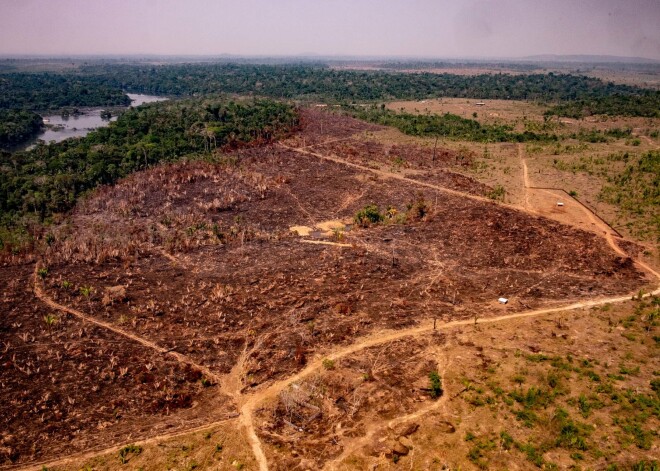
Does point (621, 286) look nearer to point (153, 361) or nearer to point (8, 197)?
point (153, 361)

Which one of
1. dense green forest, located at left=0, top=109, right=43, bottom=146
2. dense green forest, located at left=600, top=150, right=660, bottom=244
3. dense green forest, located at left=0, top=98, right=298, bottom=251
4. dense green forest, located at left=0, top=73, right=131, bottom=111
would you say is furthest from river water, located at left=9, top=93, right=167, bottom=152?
dense green forest, located at left=600, top=150, right=660, bottom=244

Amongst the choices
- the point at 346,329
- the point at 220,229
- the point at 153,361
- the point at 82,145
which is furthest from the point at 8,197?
the point at 346,329

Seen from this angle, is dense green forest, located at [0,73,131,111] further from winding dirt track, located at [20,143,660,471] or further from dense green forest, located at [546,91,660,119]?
dense green forest, located at [546,91,660,119]

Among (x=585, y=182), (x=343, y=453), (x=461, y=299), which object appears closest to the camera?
(x=343, y=453)

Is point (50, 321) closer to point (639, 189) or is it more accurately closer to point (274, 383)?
point (274, 383)

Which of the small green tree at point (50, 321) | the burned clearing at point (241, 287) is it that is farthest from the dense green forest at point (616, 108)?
the small green tree at point (50, 321)
